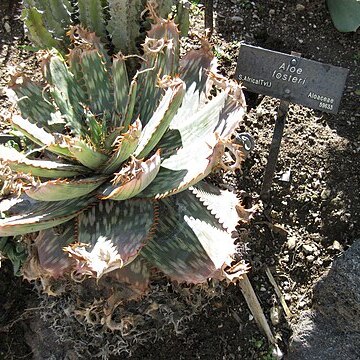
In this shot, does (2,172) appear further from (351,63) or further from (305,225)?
(351,63)

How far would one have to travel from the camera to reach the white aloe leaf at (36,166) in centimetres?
144

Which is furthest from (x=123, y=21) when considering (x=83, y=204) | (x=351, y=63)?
(x=351, y=63)

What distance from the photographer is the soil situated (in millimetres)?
2059

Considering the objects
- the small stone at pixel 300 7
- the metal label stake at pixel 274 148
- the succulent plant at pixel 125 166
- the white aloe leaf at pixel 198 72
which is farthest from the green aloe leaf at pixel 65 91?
the small stone at pixel 300 7

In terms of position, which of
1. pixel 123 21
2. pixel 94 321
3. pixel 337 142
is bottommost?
pixel 94 321

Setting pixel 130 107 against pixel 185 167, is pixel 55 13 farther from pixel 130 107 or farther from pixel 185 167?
pixel 185 167

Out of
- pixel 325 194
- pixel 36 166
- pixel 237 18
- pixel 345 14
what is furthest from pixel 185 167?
pixel 345 14

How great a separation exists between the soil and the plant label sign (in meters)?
0.41

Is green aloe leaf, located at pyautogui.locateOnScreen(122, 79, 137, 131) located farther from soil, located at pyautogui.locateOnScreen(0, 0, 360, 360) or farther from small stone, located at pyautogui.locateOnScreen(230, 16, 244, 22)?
small stone, located at pyautogui.locateOnScreen(230, 16, 244, 22)

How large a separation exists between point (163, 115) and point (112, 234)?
355 millimetres

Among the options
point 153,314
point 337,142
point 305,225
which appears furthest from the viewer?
point 337,142

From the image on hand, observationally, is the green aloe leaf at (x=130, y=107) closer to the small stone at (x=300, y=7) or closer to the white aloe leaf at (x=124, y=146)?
the white aloe leaf at (x=124, y=146)

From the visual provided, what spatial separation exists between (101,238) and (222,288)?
663mm

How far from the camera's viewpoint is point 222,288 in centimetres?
201
